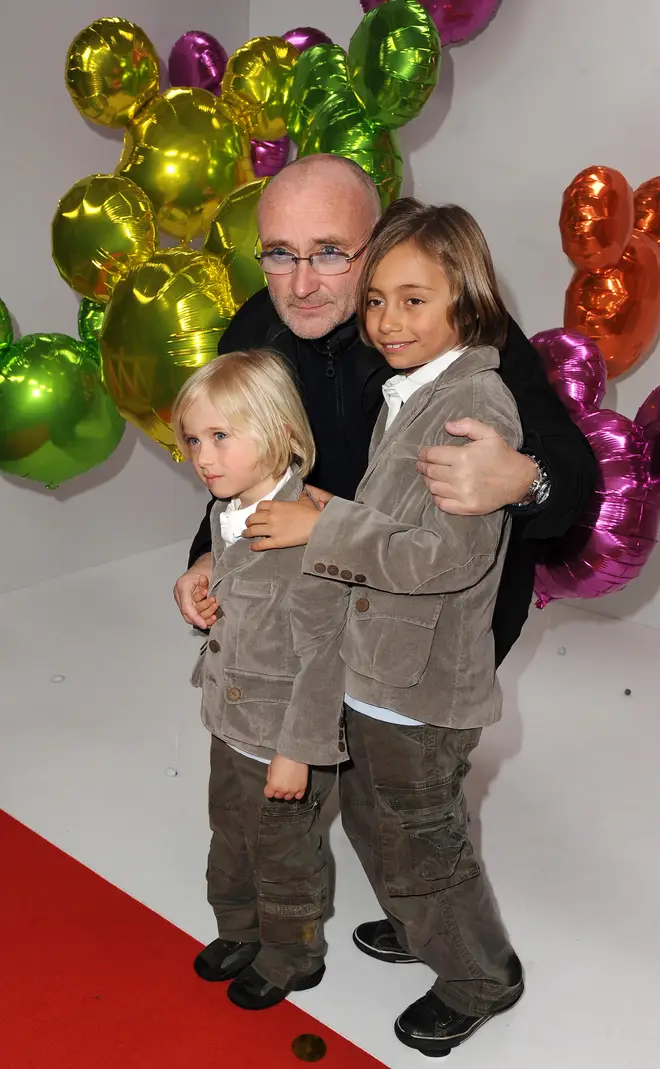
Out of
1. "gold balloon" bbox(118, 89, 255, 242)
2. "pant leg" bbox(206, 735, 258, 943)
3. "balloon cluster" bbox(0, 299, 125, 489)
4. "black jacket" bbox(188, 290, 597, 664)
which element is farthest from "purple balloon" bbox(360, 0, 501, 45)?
"pant leg" bbox(206, 735, 258, 943)

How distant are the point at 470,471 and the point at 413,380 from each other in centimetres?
20

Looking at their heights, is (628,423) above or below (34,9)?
below

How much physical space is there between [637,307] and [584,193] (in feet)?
1.09

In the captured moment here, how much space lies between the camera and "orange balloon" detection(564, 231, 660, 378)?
100 inches

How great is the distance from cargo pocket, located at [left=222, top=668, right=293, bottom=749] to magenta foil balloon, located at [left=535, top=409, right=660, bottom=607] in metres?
0.99

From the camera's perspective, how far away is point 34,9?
2951mm

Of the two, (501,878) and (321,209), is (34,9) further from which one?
(501,878)

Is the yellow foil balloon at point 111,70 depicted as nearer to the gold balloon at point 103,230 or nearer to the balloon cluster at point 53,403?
the gold balloon at point 103,230

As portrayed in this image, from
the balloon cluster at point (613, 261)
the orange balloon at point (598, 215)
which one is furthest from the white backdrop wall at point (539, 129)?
the orange balloon at point (598, 215)

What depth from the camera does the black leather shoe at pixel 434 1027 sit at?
1.58 meters

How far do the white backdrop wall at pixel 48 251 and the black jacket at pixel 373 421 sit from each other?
1.52 metres

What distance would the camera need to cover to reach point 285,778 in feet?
4.78

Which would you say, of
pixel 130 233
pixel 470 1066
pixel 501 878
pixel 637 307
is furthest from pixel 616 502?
pixel 130 233

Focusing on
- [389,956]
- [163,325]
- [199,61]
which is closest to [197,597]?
[389,956]
